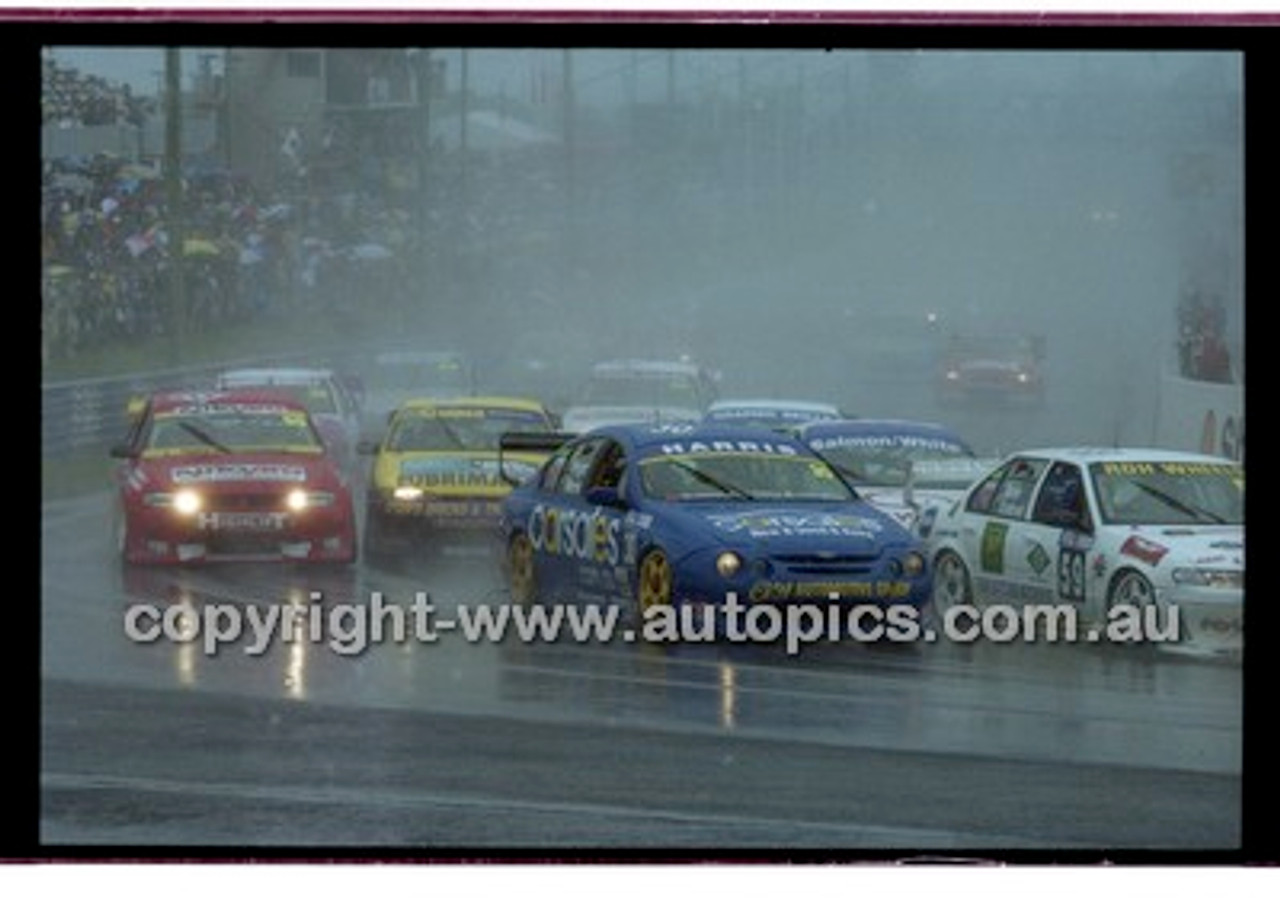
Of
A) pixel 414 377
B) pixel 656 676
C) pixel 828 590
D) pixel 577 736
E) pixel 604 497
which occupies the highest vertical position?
pixel 414 377

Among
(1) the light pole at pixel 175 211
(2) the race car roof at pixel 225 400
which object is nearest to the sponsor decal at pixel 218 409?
(2) the race car roof at pixel 225 400

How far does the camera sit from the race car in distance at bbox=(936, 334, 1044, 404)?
39.0ft

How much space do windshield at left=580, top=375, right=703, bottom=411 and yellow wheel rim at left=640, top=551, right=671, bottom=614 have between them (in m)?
0.54

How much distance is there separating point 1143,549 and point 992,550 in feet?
2.81

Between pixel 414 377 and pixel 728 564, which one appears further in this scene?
pixel 414 377

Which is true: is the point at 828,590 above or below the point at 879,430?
below

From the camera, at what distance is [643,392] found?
12.8 m

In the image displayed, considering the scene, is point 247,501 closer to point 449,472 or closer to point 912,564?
point 449,472

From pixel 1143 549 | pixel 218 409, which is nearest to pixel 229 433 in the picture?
pixel 218 409

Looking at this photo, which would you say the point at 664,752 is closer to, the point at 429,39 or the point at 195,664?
the point at 195,664

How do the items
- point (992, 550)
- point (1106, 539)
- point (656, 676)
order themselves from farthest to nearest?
1. point (992, 550)
2. point (1106, 539)
3. point (656, 676)

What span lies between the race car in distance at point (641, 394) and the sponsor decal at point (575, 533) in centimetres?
38

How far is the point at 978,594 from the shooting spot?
12367mm
